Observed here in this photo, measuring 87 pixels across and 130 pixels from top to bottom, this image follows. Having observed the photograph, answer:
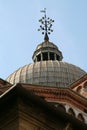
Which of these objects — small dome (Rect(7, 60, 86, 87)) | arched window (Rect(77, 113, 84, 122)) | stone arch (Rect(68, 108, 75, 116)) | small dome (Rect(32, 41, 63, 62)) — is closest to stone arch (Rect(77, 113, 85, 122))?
arched window (Rect(77, 113, 84, 122))

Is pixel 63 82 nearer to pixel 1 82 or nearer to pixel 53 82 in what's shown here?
pixel 53 82

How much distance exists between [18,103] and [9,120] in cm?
51

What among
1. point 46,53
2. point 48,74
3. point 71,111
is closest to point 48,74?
point 48,74

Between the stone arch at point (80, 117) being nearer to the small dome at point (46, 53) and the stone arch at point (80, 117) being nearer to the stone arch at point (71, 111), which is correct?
the stone arch at point (71, 111)

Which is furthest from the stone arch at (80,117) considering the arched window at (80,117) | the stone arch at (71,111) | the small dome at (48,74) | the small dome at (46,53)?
the small dome at (46,53)

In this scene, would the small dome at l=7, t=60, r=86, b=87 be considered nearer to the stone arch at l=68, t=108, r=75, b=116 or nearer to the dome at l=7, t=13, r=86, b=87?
the dome at l=7, t=13, r=86, b=87

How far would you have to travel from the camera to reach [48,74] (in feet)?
135

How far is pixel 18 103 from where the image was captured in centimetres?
1591

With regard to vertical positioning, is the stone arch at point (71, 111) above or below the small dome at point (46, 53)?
below

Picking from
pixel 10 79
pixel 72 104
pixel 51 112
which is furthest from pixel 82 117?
pixel 51 112

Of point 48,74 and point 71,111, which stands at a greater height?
point 48,74

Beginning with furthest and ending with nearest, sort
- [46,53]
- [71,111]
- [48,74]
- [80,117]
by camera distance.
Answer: [46,53], [48,74], [71,111], [80,117]

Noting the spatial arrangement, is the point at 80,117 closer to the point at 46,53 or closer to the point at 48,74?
the point at 48,74

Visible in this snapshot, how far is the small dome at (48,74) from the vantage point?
40562mm
